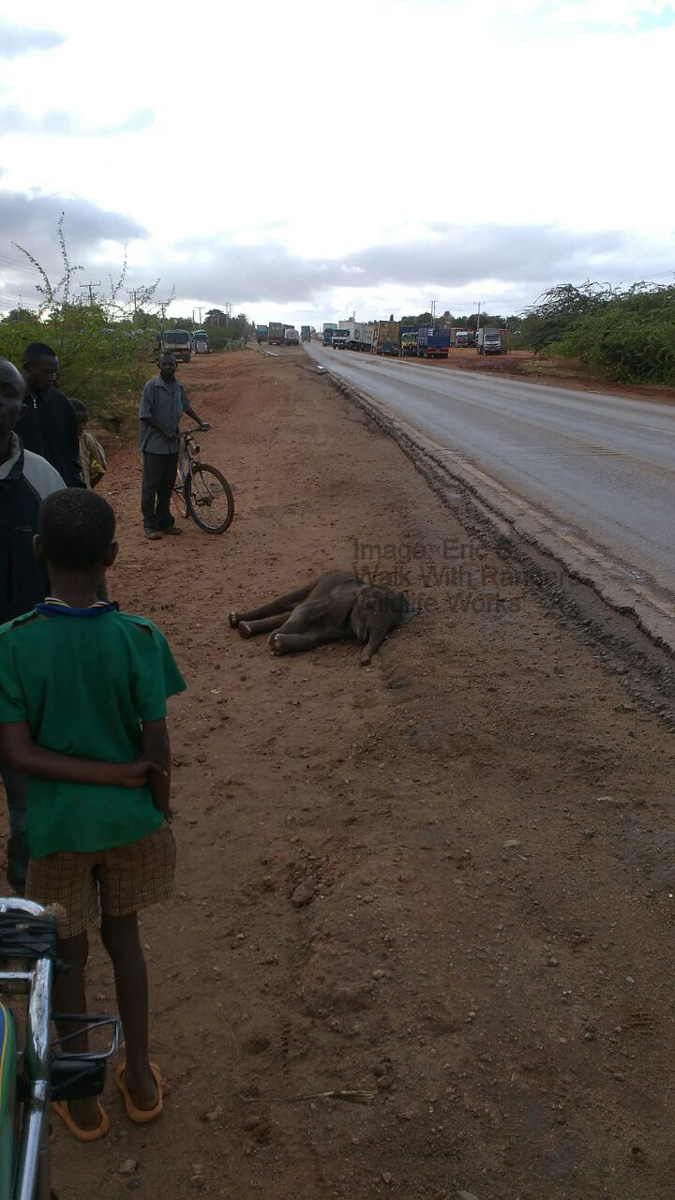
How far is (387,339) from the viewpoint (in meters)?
61.5

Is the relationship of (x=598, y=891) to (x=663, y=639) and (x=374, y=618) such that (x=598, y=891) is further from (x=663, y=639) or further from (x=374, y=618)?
(x=374, y=618)

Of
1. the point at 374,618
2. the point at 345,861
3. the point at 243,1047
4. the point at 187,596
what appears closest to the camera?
the point at 243,1047

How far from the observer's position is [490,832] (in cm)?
364

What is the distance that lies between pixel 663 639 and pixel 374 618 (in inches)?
73.4

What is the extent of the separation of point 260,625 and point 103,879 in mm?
4226

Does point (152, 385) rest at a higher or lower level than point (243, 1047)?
higher

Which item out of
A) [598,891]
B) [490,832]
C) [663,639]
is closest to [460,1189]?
[598,891]

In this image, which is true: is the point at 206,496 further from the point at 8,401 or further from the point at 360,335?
the point at 360,335

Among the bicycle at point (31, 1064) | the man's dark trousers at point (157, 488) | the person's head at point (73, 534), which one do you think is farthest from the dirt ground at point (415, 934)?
the man's dark trousers at point (157, 488)

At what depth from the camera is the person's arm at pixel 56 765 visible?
2186 millimetres

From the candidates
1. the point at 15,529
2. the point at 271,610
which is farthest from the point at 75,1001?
the point at 271,610

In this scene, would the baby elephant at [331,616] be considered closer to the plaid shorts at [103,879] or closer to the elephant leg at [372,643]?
the elephant leg at [372,643]

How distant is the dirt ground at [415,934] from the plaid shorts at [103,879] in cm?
69

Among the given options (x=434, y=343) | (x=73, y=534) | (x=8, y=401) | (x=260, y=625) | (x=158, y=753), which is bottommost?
(x=260, y=625)
